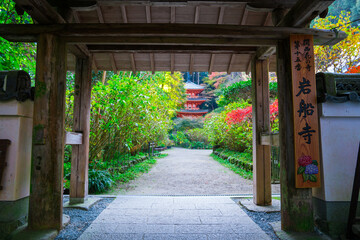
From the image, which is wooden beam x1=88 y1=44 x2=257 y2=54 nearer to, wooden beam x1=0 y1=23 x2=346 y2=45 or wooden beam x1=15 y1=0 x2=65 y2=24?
wooden beam x1=0 y1=23 x2=346 y2=45

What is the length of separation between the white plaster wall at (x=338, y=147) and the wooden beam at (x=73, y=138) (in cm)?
329

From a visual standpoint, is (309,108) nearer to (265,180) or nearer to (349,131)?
(349,131)

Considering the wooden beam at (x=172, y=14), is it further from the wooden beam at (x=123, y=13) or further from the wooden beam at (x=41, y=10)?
the wooden beam at (x=41, y=10)

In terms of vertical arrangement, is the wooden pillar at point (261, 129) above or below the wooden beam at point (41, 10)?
below

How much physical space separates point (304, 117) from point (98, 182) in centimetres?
424

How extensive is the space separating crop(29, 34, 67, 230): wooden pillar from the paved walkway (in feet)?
1.77

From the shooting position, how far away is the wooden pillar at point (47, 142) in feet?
8.43

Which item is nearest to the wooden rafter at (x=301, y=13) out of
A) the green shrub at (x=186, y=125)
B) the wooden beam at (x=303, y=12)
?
the wooden beam at (x=303, y=12)

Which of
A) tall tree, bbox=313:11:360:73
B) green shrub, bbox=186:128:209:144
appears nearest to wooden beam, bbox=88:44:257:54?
tall tree, bbox=313:11:360:73

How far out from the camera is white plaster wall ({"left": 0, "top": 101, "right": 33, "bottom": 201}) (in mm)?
2537

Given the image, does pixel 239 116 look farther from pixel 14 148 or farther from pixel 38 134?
pixel 14 148

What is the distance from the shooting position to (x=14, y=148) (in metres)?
2.58

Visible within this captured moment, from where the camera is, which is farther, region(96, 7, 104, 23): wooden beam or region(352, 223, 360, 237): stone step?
region(96, 7, 104, 23): wooden beam

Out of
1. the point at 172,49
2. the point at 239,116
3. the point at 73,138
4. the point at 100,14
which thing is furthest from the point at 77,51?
the point at 239,116
